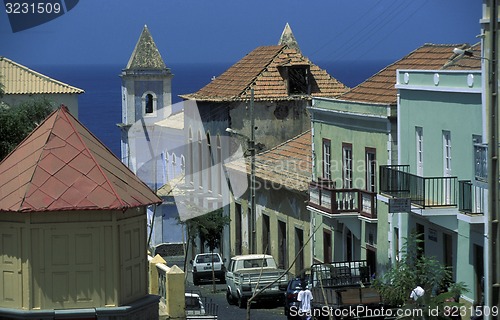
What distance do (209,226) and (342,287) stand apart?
18783mm

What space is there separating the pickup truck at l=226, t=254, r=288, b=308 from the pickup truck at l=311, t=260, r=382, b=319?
1946 mm

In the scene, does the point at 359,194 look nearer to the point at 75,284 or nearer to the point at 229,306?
the point at 229,306

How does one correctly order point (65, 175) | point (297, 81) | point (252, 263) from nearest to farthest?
point (65, 175) < point (252, 263) < point (297, 81)

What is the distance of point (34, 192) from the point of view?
790 inches

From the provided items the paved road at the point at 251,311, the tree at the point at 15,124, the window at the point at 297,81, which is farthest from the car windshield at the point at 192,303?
the window at the point at 297,81

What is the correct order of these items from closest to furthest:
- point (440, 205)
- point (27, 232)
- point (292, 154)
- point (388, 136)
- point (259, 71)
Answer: point (27, 232)
point (440, 205)
point (388, 136)
point (292, 154)
point (259, 71)

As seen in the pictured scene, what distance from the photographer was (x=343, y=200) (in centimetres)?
3778

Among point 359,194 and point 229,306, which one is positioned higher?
point 359,194

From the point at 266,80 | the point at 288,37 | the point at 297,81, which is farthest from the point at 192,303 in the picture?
the point at 288,37

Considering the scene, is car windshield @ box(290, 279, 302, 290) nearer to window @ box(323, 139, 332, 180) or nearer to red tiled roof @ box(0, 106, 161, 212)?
window @ box(323, 139, 332, 180)

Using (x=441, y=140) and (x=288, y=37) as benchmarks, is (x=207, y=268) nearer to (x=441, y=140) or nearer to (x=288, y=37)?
(x=441, y=140)

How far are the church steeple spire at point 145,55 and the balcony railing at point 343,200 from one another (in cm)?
3825

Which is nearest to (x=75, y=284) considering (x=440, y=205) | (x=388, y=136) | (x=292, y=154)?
(x=440, y=205)

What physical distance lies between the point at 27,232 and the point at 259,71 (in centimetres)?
3237
